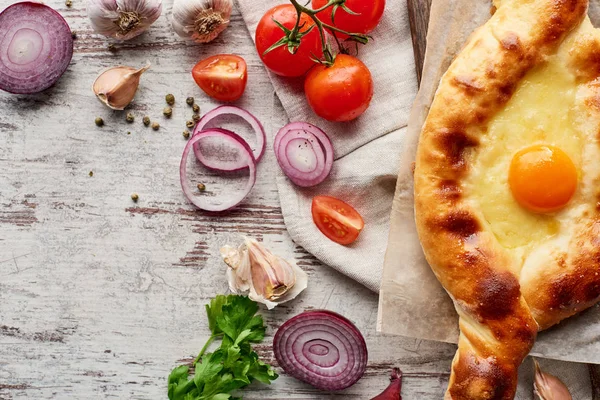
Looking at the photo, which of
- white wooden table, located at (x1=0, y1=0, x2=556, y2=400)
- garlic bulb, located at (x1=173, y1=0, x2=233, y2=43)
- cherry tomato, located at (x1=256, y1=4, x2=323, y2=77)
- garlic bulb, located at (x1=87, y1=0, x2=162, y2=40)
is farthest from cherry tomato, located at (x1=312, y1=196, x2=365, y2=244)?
garlic bulb, located at (x1=87, y1=0, x2=162, y2=40)

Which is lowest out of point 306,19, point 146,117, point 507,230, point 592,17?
point 146,117

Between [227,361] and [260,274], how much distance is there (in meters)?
0.52

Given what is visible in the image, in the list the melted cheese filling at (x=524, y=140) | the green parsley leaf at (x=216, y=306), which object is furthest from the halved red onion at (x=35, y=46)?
the melted cheese filling at (x=524, y=140)

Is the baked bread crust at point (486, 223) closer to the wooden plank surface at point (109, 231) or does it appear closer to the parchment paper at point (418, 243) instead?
the parchment paper at point (418, 243)

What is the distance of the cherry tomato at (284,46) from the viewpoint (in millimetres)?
3773

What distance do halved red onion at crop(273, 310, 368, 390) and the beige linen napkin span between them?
30cm

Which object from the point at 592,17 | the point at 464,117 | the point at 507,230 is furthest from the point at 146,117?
the point at 592,17

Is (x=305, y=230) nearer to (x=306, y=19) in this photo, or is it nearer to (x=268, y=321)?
(x=268, y=321)

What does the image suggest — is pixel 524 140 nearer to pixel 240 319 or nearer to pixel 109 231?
pixel 240 319

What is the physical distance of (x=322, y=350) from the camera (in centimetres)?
396

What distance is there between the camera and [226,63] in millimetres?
3986

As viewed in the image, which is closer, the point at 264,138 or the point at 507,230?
the point at 507,230

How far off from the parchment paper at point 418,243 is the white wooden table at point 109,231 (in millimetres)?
656

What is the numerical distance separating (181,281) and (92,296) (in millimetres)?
542
